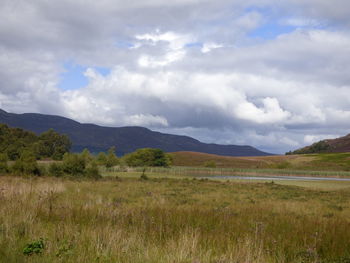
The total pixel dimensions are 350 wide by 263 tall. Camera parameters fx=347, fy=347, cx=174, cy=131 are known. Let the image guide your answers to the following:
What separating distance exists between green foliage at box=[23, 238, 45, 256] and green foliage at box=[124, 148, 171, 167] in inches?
3776

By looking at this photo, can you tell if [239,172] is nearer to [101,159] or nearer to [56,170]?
[101,159]

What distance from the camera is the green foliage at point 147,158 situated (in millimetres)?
102312

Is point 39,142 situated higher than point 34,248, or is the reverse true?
point 39,142

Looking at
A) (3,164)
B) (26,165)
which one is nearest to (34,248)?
(26,165)

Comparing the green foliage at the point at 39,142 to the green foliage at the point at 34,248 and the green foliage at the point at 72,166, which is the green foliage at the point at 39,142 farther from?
the green foliage at the point at 34,248

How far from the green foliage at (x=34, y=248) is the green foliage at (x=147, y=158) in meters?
95.9

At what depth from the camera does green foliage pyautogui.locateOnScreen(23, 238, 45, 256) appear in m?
5.68

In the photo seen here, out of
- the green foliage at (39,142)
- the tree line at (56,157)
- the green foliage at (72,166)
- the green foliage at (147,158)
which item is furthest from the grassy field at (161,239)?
the green foliage at (39,142)

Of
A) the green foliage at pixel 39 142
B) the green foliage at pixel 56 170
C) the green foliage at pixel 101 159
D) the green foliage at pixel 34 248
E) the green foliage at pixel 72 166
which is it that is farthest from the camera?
the green foliage at pixel 39 142

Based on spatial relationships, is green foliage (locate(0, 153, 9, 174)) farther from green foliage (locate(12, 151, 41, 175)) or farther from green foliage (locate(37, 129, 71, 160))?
Answer: green foliage (locate(37, 129, 71, 160))

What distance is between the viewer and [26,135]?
12588 cm

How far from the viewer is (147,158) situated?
105 meters

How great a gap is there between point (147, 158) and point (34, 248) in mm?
99125

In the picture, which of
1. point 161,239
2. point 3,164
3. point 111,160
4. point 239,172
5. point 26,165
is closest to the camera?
point 161,239
